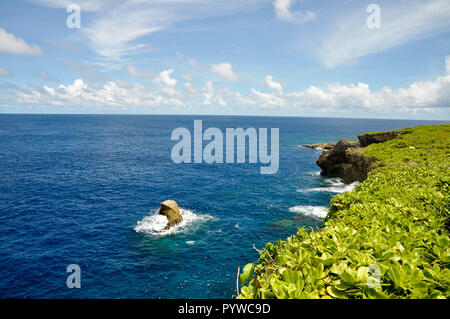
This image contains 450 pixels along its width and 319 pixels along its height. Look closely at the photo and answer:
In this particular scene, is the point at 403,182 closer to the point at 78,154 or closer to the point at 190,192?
the point at 190,192

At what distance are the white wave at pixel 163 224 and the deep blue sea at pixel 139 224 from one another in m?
0.14

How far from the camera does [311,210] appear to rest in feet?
128

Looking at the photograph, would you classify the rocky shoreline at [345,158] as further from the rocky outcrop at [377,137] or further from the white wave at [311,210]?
the white wave at [311,210]

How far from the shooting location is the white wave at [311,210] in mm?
37250

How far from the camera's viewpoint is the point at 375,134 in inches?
2030

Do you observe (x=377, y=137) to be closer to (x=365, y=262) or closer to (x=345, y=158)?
(x=345, y=158)

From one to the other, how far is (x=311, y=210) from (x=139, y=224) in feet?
86.0

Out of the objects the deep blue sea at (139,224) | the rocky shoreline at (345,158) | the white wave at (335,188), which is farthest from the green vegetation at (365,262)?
the rocky shoreline at (345,158)

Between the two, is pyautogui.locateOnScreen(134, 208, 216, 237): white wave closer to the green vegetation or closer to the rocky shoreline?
the green vegetation

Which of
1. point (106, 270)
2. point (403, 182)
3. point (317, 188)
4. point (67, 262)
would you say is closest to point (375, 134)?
point (317, 188)

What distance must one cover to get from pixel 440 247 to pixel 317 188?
48522 millimetres
